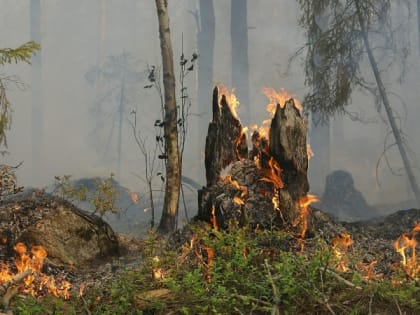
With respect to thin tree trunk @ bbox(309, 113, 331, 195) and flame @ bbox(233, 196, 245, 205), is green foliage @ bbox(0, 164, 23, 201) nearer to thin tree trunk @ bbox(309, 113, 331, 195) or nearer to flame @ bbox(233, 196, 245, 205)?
flame @ bbox(233, 196, 245, 205)

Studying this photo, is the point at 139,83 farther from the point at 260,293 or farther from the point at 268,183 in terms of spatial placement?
the point at 260,293

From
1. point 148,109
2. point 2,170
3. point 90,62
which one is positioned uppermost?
point 90,62

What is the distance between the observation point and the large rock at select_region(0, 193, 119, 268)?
844 centimetres

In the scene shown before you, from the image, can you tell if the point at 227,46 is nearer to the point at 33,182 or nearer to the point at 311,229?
the point at 33,182

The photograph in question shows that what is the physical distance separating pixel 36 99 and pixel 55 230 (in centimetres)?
3647

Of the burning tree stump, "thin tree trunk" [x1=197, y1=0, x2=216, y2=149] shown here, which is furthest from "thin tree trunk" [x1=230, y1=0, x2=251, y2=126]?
the burning tree stump

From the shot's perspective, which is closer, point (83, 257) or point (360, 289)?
point (360, 289)

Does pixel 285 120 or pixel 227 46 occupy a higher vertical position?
pixel 227 46

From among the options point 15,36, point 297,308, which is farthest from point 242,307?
point 15,36

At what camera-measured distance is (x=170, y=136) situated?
36.5 ft

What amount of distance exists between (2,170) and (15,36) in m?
46.5

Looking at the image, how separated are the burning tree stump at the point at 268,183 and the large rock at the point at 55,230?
2633 millimetres

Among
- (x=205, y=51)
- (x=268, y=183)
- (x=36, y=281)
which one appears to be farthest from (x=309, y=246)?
(x=205, y=51)

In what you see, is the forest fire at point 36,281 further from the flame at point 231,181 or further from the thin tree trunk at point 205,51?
the thin tree trunk at point 205,51
